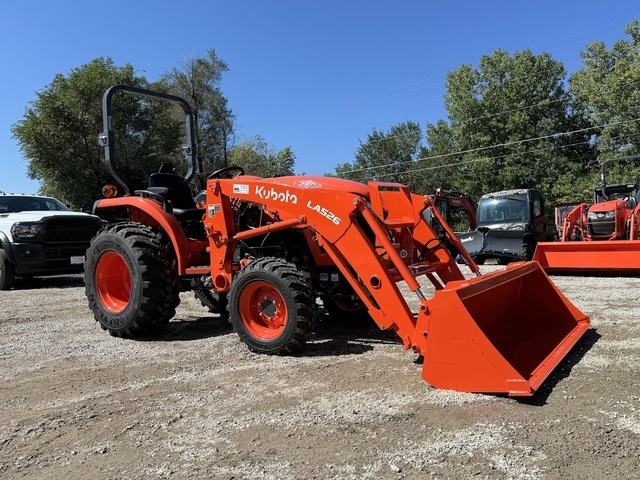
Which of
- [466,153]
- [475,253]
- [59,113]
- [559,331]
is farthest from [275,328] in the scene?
[466,153]

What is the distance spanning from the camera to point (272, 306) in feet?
15.4

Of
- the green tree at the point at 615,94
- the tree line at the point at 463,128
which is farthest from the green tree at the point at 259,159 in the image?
the green tree at the point at 615,94

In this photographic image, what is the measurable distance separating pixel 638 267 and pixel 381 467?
9.13m

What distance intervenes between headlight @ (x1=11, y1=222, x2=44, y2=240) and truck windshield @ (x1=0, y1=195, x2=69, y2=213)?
1.58 metres

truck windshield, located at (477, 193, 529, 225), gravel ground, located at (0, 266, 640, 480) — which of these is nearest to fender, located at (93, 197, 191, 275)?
gravel ground, located at (0, 266, 640, 480)

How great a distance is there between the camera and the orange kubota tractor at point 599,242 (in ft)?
33.2

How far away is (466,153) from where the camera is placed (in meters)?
36.5

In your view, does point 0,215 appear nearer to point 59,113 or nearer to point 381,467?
point 381,467

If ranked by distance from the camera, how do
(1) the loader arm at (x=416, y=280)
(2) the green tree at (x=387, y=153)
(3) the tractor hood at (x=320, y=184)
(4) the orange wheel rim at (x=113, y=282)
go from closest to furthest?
(1) the loader arm at (x=416, y=280), (3) the tractor hood at (x=320, y=184), (4) the orange wheel rim at (x=113, y=282), (2) the green tree at (x=387, y=153)

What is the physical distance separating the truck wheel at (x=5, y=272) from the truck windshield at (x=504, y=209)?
11864 mm

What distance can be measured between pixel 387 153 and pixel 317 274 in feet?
139

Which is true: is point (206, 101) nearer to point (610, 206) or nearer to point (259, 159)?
point (259, 159)

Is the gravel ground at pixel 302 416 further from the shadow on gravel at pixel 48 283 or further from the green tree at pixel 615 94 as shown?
the green tree at pixel 615 94

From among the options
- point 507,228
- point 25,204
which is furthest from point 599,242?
point 25,204
